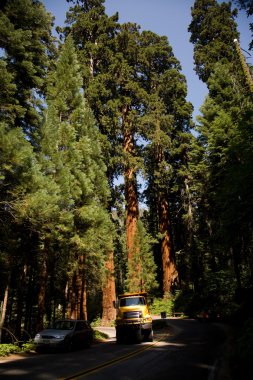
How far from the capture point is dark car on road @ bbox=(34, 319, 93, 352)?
13.2m

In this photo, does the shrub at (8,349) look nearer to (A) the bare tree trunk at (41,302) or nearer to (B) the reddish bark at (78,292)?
(A) the bare tree trunk at (41,302)

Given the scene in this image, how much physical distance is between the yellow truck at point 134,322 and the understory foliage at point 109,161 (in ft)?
11.7

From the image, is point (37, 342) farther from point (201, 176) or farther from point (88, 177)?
point (201, 176)

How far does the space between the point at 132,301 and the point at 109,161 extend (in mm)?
15348

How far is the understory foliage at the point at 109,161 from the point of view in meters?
15.0

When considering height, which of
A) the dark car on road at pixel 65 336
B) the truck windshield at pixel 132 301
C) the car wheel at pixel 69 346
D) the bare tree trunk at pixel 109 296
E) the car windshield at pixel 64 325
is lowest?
the car wheel at pixel 69 346

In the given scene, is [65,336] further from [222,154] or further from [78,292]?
[222,154]

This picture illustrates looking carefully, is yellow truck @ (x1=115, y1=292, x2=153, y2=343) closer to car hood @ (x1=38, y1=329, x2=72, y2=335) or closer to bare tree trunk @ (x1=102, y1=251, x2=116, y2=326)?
car hood @ (x1=38, y1=329, x2=72, y2=335)

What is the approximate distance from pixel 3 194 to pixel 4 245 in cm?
280

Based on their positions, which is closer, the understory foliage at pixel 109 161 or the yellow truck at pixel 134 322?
the understory foliage at pixel 109 161

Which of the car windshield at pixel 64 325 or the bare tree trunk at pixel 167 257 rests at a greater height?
the bare tree trunk at pixel 167 257

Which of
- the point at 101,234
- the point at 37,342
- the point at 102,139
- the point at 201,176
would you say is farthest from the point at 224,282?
the point at 37,342

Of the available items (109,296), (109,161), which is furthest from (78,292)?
(109,161)

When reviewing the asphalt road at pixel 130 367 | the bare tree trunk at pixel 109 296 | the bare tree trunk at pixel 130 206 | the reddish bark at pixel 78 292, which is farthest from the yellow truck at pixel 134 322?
the bare tree trunk at pixel 130 206
